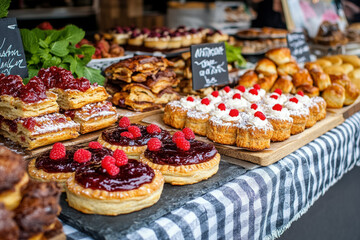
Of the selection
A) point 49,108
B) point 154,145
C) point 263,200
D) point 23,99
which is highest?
point 23,99

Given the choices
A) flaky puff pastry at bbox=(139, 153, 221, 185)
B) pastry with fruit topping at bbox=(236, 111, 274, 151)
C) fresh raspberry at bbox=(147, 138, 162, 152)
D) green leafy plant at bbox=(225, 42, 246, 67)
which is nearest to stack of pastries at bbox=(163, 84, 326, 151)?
pastry with fruit topping at bbox=(236, 111, 274, 151)

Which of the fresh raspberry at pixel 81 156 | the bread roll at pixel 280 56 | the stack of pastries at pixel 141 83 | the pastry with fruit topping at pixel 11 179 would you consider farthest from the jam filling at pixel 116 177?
the bread roll at pixel 280 56

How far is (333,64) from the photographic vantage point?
4.86 m

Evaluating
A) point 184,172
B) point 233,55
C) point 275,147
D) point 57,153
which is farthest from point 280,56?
point 57,153

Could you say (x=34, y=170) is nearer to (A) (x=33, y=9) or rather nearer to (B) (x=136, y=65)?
(B) (x=136, y=65)

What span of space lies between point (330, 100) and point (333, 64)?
1299 mm

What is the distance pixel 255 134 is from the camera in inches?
101

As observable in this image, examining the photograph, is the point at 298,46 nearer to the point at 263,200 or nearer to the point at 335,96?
the point at 335,96

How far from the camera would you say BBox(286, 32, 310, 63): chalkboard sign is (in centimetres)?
461

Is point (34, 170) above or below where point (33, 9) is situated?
below

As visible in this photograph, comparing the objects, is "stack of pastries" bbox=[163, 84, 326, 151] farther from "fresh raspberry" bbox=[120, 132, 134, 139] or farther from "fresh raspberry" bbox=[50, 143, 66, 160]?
"fresh raspberry" bbox=[50, 143, 66, 160]

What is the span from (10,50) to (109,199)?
1.79 metres

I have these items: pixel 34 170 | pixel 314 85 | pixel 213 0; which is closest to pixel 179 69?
pixel 314 85

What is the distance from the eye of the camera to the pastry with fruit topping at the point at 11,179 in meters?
1.32
